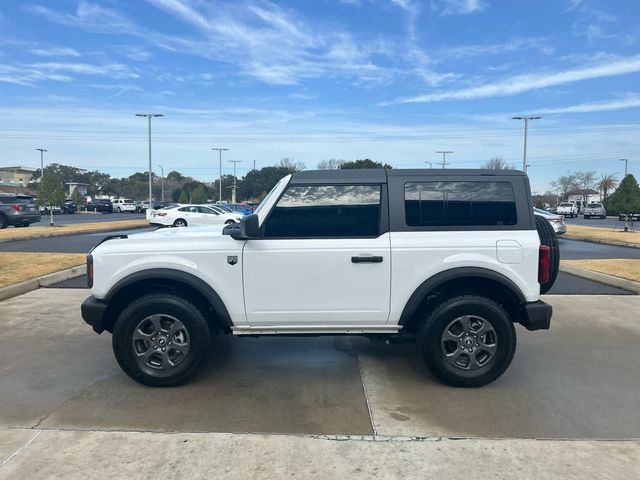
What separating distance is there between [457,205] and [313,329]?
1.66 m

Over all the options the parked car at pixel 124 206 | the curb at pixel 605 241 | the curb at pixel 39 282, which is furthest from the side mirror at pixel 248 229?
the parked car at pixel 124 206

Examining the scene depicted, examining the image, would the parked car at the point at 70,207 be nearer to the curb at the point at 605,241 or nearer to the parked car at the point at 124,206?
the parked car at the point at 124,206

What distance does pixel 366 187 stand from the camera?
4.15 m

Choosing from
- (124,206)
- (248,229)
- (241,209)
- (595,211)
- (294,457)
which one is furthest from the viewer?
(124,206)

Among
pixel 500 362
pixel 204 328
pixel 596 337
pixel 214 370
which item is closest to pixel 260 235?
pixel 204 328

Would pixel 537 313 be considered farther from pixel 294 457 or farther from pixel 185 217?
pixel 185 217

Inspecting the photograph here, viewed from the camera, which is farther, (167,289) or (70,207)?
(70,207)

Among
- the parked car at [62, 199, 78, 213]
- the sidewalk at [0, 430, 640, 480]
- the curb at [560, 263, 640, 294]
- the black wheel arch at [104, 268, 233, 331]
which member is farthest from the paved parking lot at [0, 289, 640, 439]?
the parked car at [62, 199, 78, 213]

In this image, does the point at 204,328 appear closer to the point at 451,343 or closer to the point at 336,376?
the point at 336,376

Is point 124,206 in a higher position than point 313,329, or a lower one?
higher

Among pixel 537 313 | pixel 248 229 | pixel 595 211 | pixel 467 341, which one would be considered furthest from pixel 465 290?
pixel 595 211

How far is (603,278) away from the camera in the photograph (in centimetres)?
908

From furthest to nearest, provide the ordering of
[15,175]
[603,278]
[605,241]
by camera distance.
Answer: [15,175] → [605,241] → [603,278]

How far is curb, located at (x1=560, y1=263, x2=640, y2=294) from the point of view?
8.24 metres
